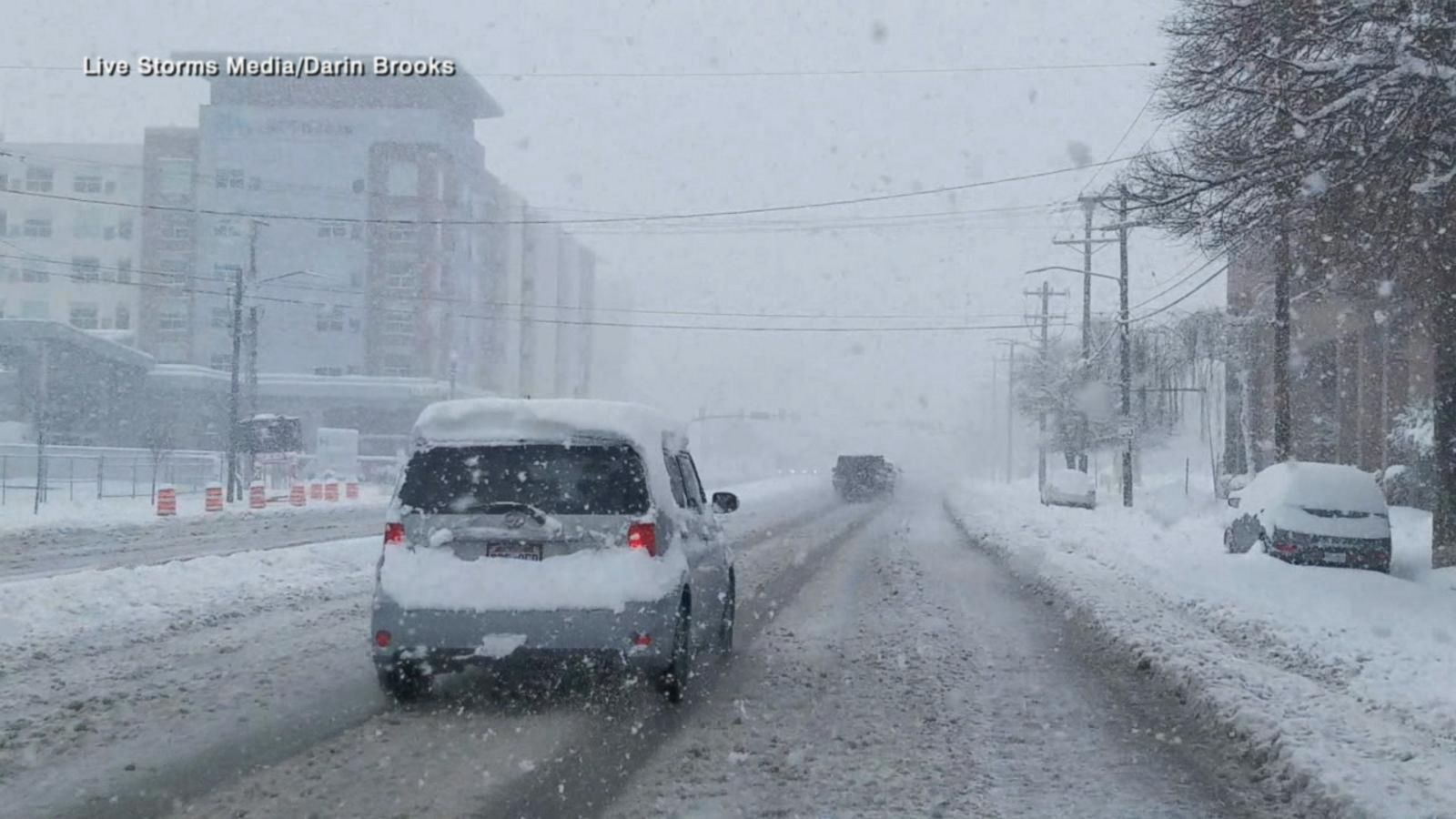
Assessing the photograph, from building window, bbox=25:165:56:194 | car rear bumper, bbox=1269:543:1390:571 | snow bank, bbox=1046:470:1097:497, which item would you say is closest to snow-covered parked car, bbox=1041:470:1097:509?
snow bank, bbox=1046:470:1097:497

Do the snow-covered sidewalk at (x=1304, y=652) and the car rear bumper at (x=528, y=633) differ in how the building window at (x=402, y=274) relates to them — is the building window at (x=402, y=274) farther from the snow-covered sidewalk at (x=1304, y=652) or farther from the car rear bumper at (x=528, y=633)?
the car rear bumper at (x=528, y=633)

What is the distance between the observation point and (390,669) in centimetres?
829

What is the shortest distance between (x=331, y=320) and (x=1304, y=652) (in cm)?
8103

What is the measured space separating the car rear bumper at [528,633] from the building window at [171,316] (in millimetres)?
86023

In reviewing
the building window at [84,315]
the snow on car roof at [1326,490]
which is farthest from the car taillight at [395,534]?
the building window at [84,315]

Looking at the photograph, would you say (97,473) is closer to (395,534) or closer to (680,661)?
(395,534)

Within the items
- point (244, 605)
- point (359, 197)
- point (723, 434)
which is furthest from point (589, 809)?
point (723, 434)

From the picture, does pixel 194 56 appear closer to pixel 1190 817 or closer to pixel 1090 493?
pixel 1090 493

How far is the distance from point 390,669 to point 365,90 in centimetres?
8490

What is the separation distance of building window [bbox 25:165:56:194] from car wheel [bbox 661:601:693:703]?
314 ft

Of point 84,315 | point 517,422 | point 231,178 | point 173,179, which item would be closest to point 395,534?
point 517,422

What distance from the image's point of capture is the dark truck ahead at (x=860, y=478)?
58.3m

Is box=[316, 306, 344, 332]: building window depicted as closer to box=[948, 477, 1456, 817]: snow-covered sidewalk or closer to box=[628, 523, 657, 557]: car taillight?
box=[948, 477, 1456, 817]: snow-covered sidewalk

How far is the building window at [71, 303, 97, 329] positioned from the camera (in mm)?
92438
